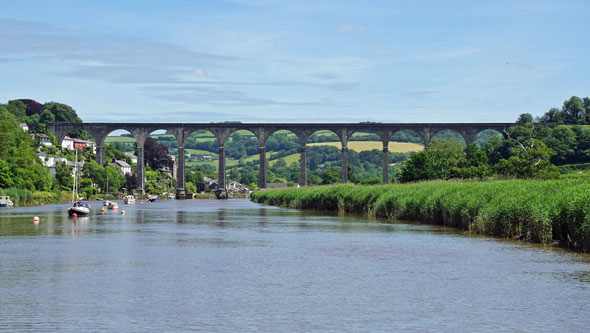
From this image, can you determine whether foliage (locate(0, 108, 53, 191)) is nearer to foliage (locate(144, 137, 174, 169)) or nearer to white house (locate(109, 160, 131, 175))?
white house (locate(109, 160, 131, 175))

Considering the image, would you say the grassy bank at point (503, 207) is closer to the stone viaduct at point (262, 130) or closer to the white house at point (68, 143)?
the stone viaduct at point (262, 130)

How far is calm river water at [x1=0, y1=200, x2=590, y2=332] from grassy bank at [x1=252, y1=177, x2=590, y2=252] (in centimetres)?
117

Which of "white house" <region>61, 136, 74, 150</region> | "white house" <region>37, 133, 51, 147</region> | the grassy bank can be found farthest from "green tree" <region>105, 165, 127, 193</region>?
the grassy bank

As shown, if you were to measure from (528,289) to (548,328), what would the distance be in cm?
440

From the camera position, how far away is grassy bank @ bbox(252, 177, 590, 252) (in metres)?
26.8

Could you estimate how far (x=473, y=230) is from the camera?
119 ft

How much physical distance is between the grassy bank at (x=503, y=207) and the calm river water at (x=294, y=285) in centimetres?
117

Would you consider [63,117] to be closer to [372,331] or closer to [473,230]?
[473,230]

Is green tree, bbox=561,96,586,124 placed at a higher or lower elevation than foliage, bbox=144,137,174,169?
higher

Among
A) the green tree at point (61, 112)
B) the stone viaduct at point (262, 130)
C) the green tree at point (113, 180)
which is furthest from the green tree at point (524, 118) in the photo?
the green tree at point (61, 112)

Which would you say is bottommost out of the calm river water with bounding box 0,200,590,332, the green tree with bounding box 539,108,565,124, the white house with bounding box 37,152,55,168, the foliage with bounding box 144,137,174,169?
the calm river water with bounding box 0,200,590,332

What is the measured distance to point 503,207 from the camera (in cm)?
3247

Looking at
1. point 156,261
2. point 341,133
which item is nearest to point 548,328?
point 156,261

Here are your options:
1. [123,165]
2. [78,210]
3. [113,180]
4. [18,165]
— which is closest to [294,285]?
[78,210]
